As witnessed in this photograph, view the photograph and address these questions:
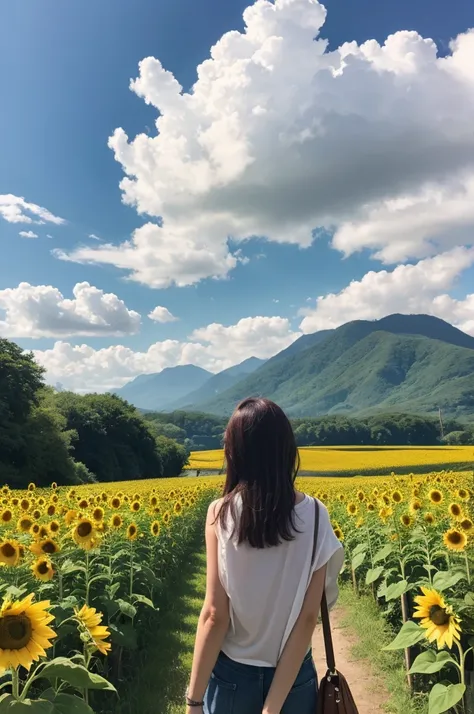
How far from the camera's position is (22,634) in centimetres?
202

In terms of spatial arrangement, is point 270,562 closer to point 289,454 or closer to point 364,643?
point 289,454

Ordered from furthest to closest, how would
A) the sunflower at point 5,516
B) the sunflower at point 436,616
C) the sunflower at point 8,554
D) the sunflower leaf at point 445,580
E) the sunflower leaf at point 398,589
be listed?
1. the sunflower at point 5,516
2. the sunflower leaf at point 398,589
3. the sunflower leaf at point 445,580
4. the sunflower at point 8,554
5. the sunflower at point 436,616

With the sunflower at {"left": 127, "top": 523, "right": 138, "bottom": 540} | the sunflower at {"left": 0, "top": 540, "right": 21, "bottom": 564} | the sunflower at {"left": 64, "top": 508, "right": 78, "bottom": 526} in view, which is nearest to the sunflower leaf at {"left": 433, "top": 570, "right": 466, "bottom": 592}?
the sunflower at {"left": 127, "top": 523, "right": 138, "bottom": 540}

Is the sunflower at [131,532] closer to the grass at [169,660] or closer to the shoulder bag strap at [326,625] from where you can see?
the grass at [169,660]

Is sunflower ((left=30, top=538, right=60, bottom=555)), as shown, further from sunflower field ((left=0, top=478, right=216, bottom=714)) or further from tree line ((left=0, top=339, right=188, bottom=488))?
tree line ((left=0, top=339, right=188, bottom=488))

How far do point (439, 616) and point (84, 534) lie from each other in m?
2.82

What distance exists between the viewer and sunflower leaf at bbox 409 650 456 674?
11.3 feet

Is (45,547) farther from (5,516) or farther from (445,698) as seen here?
(445,698)

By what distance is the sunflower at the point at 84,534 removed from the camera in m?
4.57

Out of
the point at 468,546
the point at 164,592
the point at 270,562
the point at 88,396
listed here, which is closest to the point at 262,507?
the point at 270,562

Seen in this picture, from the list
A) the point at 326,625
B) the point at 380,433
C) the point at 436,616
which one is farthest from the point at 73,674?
the point at 380,433

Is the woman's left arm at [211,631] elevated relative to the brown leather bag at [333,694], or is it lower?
elevated

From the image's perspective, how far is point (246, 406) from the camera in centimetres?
234

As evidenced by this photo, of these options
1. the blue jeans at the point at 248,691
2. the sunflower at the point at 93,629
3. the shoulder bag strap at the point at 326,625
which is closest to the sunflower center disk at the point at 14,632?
the sunflower at the point at 93,629
